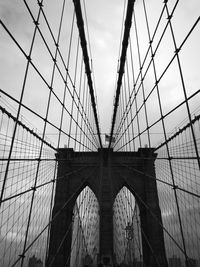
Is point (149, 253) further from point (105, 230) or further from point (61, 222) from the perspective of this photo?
point (61, 222)

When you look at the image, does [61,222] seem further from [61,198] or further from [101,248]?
[101,248]

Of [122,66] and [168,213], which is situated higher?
[122,66]

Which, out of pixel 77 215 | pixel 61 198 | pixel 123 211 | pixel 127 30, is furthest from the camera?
pixel 123 211

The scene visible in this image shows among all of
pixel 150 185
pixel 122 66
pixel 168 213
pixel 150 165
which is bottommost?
pixel 168 213

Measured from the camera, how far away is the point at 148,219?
14.1 metres

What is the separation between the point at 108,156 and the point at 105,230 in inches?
169

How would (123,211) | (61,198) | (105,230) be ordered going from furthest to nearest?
(123,211) → (61,198) → (105,230)

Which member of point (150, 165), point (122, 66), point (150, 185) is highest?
point (122, 66)

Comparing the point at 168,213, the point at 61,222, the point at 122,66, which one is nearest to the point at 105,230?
the point at 61,222

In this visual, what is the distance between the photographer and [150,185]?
49.5 feet

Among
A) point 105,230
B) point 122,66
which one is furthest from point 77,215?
point 122,66

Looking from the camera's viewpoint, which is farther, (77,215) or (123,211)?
(123,211)

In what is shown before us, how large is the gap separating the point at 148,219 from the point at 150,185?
218cm

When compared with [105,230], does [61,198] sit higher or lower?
higher
